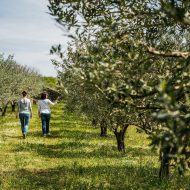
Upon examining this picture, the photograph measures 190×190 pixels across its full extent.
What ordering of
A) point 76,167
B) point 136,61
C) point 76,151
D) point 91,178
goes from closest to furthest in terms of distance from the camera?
1. point 136,61
2. point 91,178
3. point 76,167
4. point 76,151

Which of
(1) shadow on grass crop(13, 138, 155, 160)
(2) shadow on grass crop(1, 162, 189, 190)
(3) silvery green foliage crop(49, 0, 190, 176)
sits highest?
(3) silvery green foliage crop(49, 0, 190, 176)

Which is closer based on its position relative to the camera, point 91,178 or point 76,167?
point 91,178

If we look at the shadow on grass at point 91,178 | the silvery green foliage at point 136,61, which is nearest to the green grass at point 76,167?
the shadow on grass at point 91,178

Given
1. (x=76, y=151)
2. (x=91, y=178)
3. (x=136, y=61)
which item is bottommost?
(x=91, y=178)

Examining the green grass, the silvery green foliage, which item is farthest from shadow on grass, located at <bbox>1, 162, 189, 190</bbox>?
the silvery green foliage

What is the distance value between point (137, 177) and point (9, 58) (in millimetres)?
56679

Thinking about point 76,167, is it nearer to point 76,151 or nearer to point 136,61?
point 76,151

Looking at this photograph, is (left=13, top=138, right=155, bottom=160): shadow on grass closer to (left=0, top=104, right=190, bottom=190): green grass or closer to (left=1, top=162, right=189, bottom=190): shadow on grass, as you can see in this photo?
(left=0, top=104, right=190, bottom=190): green grass

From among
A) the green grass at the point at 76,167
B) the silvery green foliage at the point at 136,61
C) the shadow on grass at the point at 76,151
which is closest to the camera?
the silvery green foliage at the point at 136,61

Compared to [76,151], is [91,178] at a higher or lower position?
lower

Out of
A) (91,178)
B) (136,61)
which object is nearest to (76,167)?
(91,178)

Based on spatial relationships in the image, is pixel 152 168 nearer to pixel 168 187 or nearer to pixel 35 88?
pixel 168 187

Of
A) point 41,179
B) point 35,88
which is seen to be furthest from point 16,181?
point 35,88

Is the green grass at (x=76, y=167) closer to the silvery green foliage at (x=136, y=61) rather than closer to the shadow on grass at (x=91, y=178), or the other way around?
the shadow on grass at (x=91, y=178)
